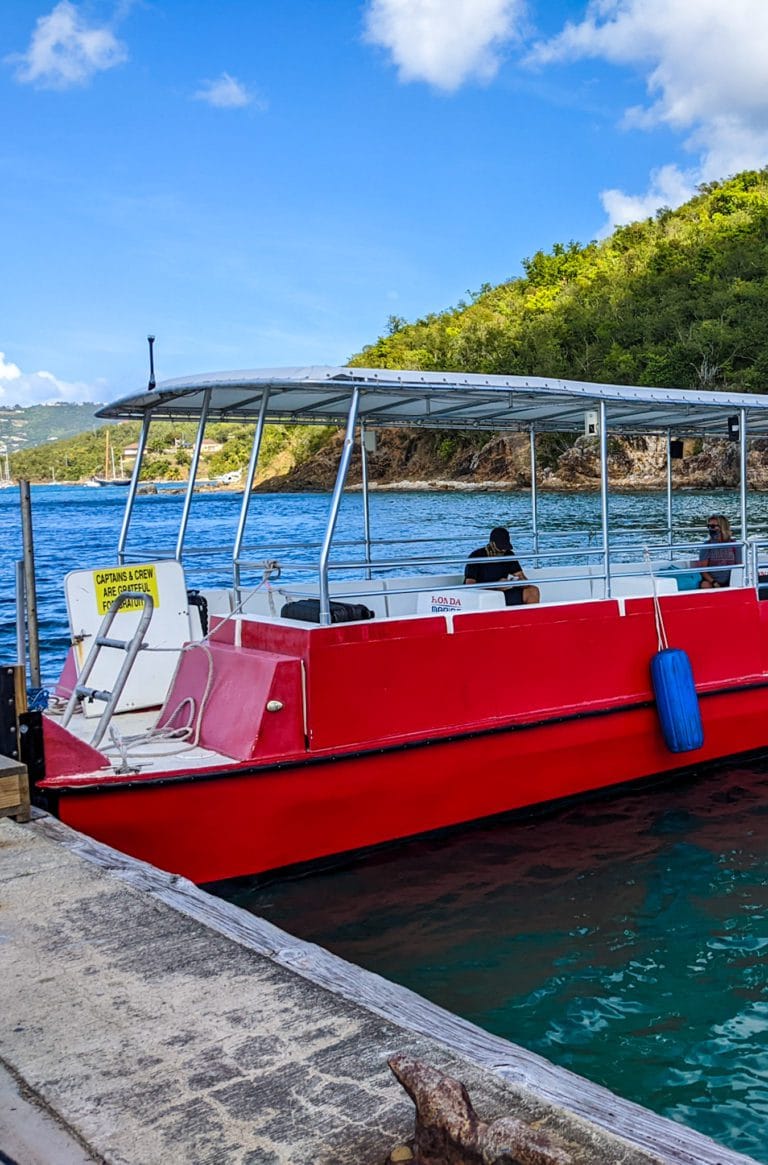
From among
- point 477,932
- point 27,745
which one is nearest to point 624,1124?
point 477,932

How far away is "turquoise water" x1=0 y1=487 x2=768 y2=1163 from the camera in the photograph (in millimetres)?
4648

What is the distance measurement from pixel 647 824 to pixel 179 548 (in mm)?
4045

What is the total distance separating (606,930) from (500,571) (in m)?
3.62

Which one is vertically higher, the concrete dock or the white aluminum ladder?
→ the white aluminum ladder

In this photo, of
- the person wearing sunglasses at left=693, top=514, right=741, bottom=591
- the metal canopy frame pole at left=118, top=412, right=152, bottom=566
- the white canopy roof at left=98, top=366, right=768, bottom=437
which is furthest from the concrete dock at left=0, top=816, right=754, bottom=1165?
the person wearing sunglasses at left=693, top=514, right=741, bottom=591

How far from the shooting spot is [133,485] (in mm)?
8469

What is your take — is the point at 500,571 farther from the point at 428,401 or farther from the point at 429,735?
the point at 429,735

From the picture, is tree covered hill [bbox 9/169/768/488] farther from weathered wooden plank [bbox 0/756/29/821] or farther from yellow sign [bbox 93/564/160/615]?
weathered wooden plank [bbox 0/756/29/821]

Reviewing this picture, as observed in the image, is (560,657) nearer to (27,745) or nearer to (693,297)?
(27,745)

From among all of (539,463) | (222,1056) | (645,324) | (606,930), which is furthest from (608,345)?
(222,1056)

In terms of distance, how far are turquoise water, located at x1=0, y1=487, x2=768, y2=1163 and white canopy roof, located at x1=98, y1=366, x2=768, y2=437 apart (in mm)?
1429

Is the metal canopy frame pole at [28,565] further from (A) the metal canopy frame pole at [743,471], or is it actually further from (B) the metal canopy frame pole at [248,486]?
(A) the metal canopy frame pole at [743,471]

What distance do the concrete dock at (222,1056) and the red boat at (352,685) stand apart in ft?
6.64

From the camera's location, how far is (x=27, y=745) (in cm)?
583
